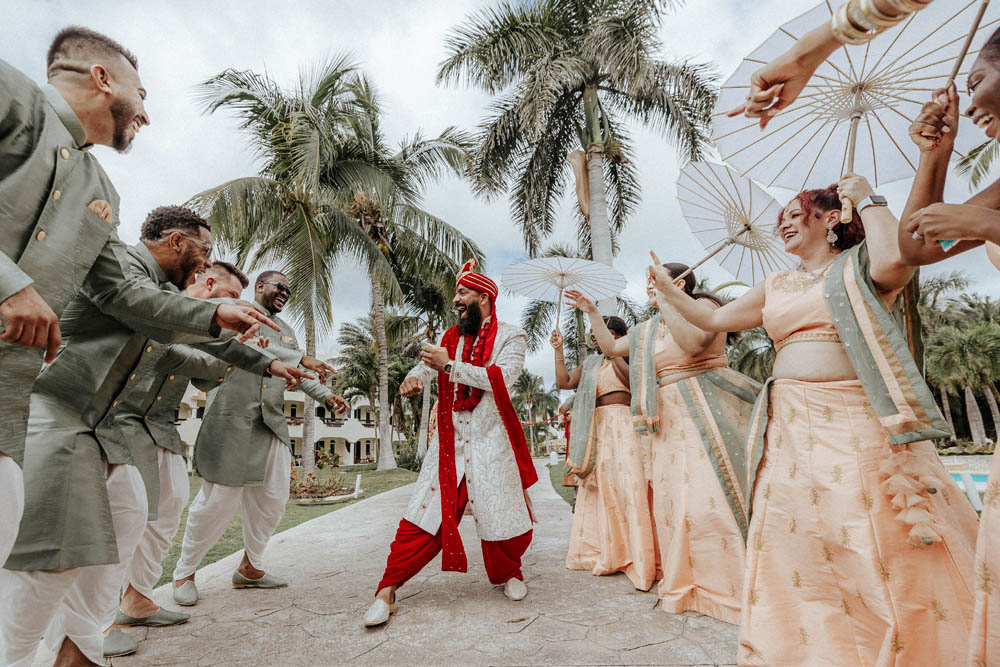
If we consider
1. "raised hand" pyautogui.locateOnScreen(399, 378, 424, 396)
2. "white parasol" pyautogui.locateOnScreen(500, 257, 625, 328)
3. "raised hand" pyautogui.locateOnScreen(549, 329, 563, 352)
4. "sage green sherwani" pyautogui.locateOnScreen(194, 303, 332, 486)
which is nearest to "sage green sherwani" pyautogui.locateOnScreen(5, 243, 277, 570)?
"sage green sherwani" pyautogui.locateOnScreen(194, 303, 332, 486)

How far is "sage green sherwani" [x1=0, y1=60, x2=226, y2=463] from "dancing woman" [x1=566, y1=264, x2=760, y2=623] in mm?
2625

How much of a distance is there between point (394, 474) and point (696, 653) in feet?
55.4

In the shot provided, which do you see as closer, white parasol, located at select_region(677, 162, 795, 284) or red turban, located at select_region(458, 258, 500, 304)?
white parasol, located at select_region(677, 162, 795, 284)

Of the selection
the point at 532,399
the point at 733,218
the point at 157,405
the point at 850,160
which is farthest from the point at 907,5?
the point at 532,399

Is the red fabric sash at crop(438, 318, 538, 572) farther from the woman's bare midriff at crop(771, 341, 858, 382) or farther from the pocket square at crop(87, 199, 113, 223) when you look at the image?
the pocket square at crop(87, 199, 113, 223)

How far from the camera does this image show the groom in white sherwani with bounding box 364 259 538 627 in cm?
317

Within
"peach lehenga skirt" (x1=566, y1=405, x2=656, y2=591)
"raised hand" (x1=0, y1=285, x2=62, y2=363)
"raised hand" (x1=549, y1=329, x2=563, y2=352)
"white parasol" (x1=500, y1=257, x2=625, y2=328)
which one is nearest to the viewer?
"raised hand" (x1=0, y1=285, x2=62, y2=363)

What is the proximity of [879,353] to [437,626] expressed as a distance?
2412 millimetres

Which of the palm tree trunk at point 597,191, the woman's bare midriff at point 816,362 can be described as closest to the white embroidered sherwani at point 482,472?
the woman's bare midriff at point 816,362

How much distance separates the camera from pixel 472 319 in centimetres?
386

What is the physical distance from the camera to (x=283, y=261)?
530 inches

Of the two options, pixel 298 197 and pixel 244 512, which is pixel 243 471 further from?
pixel 298 197

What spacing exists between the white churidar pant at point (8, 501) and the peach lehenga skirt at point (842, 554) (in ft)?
7.87

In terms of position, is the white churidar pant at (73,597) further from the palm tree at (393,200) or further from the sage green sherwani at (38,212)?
the palm tree at (393,200)
